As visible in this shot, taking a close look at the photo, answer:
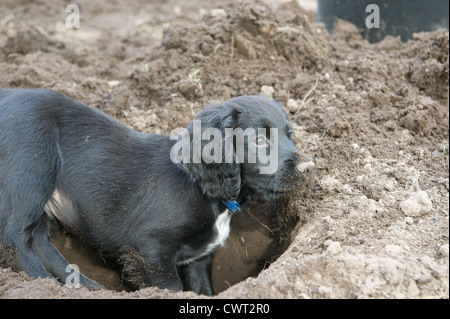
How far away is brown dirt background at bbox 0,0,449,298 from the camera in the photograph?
98.8 inches

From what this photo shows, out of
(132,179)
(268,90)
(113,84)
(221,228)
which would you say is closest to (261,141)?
(221,228)

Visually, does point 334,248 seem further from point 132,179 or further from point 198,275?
point 132,179

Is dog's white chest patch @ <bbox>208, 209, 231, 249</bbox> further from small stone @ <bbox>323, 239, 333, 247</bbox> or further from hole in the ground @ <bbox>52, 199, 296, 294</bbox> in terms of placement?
small stone @ <bbox>323, 239, 333, 247</bbox>

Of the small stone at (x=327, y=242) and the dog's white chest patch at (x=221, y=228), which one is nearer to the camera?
the small stone at (x=327, y=242)

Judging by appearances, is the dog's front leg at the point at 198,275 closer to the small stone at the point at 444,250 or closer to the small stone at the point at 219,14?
the small stone at the point at 444,250

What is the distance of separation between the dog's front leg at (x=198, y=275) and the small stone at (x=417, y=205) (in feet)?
5.15

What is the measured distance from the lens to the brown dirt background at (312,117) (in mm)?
2510

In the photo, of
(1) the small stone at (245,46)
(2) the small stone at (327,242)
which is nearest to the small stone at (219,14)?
(1) the small stone at (245,46)

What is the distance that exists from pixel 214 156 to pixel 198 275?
1.20 metres

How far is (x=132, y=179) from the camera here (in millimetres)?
3363

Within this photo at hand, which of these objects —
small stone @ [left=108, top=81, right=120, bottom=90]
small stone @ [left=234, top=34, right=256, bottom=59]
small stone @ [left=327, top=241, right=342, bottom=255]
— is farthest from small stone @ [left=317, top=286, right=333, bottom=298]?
small stone @ [left=108, top=81, right=120, bottom=90]
